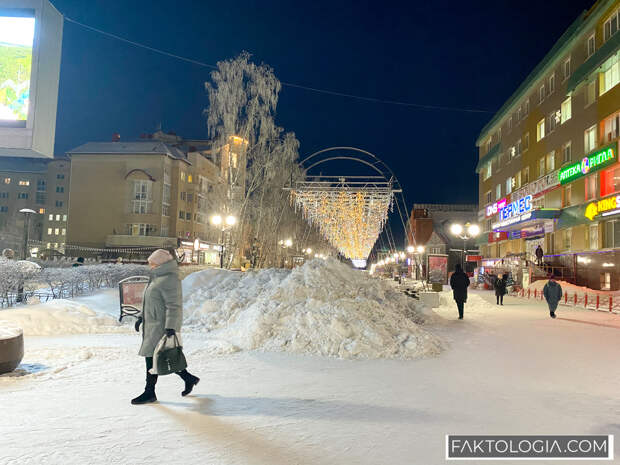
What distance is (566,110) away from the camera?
3192 cm

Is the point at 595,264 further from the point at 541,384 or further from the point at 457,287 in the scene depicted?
the point at 541,384

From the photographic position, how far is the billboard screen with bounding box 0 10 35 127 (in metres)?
8.42

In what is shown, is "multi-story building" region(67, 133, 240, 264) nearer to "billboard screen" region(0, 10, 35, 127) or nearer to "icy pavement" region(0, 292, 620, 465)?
"billboard screen" region(0, 10, 35, 127)

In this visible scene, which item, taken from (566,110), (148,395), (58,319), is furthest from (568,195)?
(148,395)

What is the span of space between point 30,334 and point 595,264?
27647 millimetres

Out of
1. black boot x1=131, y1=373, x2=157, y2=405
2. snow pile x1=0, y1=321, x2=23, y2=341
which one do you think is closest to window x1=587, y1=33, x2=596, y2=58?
black boot x1=131, y1=373, x2=157, y2=405

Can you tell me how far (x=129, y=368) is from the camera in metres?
7.37

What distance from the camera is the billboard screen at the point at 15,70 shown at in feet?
27.6

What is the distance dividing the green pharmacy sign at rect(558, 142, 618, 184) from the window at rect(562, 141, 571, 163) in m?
2.46

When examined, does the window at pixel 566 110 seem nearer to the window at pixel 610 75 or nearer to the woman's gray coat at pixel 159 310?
the window at pixel 610 75

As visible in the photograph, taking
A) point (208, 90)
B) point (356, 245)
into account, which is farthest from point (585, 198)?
point (208, 90)

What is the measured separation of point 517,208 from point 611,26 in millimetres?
13054

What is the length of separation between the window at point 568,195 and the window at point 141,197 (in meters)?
43.1

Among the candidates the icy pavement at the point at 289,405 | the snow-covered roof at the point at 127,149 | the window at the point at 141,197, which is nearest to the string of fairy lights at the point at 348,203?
the icy pavement at the point at 289,405
